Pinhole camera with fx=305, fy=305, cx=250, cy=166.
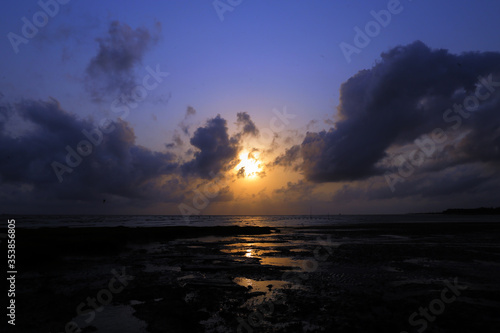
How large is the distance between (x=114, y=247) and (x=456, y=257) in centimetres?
3572

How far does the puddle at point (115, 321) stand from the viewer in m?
10.9

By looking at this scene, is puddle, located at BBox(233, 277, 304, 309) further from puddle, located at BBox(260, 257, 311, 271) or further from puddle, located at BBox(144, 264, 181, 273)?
puddle, located at BBox(144, 264, 181, 273)

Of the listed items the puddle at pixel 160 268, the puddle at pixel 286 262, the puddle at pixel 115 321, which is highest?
the puddle at pixel 115 321

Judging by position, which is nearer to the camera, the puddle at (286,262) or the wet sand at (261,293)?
the wet sand at (261,293)

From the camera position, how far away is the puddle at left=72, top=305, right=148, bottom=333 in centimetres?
1088

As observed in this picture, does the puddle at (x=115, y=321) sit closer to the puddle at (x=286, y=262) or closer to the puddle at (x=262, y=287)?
the puddle at (x=262, y=287)

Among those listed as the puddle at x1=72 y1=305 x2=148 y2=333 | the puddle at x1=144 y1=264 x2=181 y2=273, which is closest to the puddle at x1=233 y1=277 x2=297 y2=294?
the puddle at x1=144 y1=264 x2=181 y2=273

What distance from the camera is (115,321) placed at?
11680 mm

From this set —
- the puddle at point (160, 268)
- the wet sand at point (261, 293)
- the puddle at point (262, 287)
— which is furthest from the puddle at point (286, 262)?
the puddle at point (160, 268)

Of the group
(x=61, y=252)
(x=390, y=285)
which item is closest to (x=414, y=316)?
(x=390, y=285)

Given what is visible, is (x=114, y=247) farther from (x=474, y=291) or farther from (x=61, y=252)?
(x=474, y=291)

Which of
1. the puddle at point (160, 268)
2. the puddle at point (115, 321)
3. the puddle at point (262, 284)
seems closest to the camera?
the puddle at point (115, 321)

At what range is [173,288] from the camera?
1645 cm

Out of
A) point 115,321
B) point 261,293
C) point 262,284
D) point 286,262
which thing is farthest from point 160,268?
point 115,321
